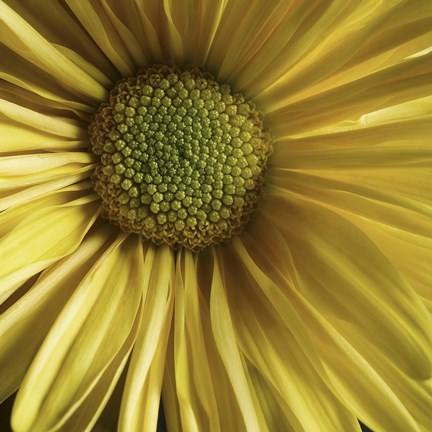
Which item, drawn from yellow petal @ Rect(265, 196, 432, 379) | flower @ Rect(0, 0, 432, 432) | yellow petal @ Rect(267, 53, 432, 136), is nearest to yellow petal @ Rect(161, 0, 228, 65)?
flower @ Rect(0, 0, 432, 432)

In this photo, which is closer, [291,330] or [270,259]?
[291,330]

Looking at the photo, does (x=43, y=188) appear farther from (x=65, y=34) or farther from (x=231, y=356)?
(x=231, y=356)

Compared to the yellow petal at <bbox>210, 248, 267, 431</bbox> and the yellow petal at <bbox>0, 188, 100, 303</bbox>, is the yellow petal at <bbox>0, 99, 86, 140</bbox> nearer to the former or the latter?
the yellow petal at <bbox>0, 188, 100, 303</bbox>

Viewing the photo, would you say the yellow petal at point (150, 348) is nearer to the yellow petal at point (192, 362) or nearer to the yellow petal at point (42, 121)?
the yellow petal at point (192, 362)

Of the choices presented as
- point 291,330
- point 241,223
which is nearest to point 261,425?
point 291,330

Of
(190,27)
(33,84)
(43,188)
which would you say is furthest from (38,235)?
(190,27)

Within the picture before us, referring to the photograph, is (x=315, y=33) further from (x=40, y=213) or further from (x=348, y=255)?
(x=40, y=213)

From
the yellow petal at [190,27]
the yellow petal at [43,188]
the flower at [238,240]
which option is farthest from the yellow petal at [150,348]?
the yellow petal at [190,27]
